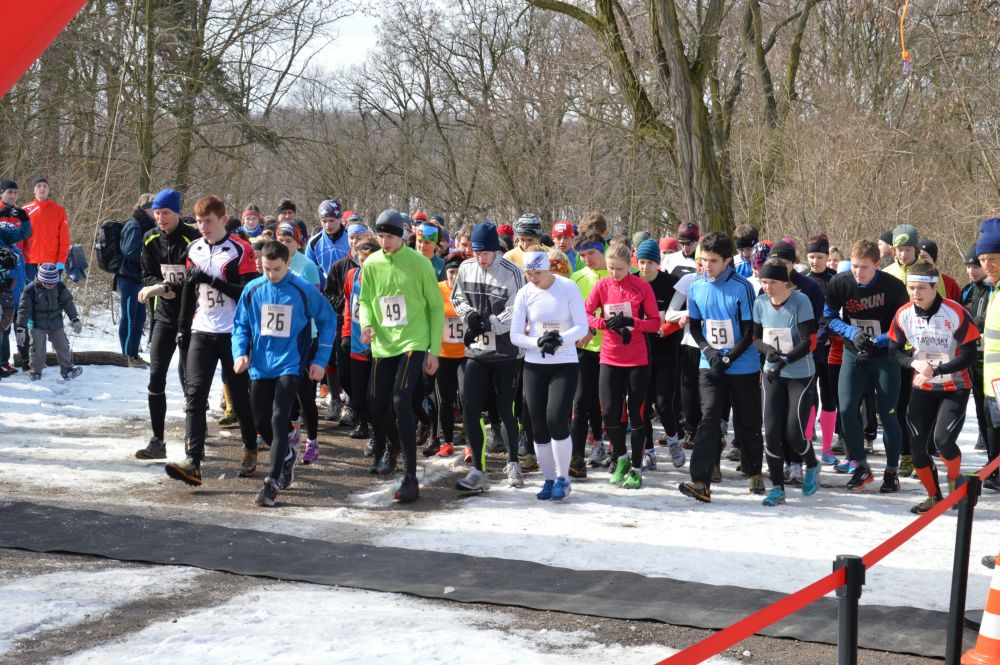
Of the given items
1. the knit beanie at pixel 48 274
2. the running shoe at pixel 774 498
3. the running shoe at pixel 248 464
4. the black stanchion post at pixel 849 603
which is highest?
the knit beanie at pixel 48 274

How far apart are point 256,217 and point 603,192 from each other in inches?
704

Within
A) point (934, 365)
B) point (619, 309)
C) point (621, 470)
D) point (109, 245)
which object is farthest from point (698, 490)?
point (109, 245)

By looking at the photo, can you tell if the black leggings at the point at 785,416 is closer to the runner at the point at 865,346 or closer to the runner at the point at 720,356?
the runner at the point at 720,356

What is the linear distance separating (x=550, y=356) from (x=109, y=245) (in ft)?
18.7

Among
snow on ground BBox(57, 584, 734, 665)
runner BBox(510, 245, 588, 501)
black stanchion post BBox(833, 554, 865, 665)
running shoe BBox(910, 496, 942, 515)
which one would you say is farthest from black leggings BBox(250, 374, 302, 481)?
black stanchion post BBox(833, 554, 865, 665)

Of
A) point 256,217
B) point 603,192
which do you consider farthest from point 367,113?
point 256,217

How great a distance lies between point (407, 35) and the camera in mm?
37281

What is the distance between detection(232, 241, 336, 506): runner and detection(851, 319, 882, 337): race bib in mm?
4241

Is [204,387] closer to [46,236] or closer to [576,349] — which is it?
[576,349]

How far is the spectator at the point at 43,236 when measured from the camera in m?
12.6

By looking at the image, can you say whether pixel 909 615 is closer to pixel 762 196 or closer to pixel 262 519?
pixel 262 519

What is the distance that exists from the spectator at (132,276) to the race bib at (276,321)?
262 centimetres

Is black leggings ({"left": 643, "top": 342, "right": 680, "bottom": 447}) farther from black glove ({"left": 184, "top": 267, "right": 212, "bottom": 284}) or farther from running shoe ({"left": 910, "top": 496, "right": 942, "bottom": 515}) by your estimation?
black glove ({"left": 184, "top": 267, "right": 212, "bottom": 284})

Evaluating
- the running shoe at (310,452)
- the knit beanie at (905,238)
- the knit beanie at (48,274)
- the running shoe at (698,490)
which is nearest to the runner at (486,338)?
the running shoe at (698,490)
